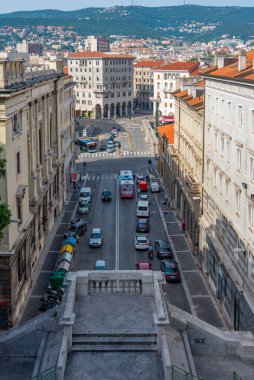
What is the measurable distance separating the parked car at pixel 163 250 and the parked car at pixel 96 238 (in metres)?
6.30

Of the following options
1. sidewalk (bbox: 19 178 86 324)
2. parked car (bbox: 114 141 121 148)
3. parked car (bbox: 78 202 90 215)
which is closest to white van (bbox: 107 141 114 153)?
parked car (bbox: 114 141 121 148)

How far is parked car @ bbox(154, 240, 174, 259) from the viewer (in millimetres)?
61875

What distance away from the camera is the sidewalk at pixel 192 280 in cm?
4716

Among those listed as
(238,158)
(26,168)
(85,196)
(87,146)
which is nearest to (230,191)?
(238,158)

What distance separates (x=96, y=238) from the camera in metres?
66.6

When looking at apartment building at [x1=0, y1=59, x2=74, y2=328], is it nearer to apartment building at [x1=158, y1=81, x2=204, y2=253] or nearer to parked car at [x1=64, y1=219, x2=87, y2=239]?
parked car at [x1=64, y1=219, x2=87, y2=239]

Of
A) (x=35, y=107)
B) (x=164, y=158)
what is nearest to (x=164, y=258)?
(x=35, y=107)

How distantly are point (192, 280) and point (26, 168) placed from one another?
18.7 meters

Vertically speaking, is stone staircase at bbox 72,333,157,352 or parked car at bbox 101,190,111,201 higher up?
stone staircase at bbox 72,333,157,352

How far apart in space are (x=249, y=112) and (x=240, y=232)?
8400mm

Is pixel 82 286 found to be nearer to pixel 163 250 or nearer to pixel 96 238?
pixel 163 250

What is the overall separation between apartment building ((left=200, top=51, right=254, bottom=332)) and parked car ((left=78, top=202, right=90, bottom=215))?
27.7 meters

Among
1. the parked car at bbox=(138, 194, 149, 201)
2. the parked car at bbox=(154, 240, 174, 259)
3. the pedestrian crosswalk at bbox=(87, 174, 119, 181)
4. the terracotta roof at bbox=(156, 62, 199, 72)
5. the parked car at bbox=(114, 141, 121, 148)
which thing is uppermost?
the terracotta roof at bbox=(156, 62, 199, 72)

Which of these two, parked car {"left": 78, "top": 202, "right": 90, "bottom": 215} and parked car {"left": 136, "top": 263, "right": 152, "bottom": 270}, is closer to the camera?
parked car {"left": 136, "top": 263, "right": 152, "bottom": 270}
